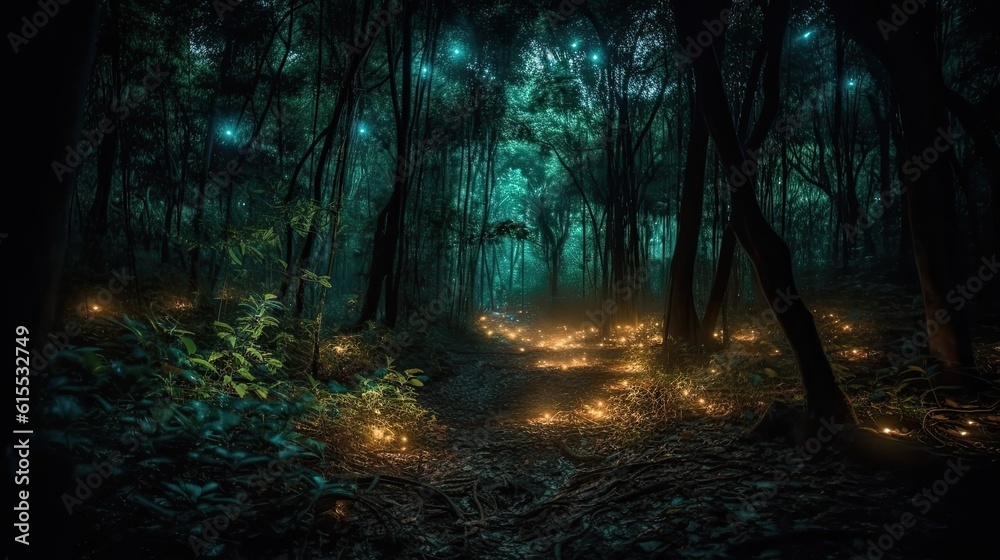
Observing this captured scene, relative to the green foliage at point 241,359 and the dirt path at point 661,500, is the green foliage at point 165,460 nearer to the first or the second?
the green foliage at point 241,359

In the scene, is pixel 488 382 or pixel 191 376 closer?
pixel 191 376

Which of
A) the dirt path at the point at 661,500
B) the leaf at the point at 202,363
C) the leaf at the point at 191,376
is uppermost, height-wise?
the leaf at the point at 202,363

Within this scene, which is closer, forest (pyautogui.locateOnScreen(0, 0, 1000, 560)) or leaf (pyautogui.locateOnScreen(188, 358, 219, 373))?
forest (pyautogui.locateOnScreen(0, 0, 1000, 560))

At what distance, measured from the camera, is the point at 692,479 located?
3.07 metres

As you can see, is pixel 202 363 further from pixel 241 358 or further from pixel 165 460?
pixel 165 460

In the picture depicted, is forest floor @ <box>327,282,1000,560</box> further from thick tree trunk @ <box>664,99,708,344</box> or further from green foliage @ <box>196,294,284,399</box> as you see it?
green foliage @ <box>196,294,284,399</box>

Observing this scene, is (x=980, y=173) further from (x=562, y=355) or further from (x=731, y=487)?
(x=731, y=487)

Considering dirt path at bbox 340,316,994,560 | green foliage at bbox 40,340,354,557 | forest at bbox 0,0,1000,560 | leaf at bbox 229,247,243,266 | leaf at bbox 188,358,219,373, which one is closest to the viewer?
forest at bbox 0,0,1000,560

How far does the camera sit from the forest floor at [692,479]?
2.21m

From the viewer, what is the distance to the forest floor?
2213mm

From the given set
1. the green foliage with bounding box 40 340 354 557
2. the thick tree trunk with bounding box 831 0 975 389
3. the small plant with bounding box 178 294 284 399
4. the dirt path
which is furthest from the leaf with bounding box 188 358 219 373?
the thick tree trunk with bounding box 831 0 975 389

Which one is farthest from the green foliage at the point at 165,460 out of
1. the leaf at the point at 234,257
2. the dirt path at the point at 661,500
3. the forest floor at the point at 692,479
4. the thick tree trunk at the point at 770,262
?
the thick tree trunk at the point at 770,262

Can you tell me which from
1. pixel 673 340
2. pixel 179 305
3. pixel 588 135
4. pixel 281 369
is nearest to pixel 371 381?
pixel 281 369

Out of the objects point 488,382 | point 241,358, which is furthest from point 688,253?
point 241,358
